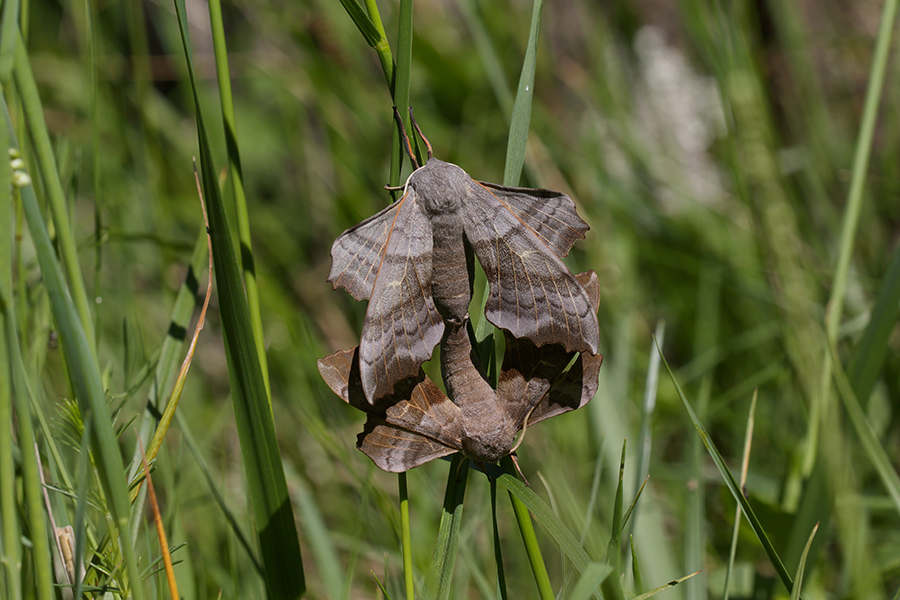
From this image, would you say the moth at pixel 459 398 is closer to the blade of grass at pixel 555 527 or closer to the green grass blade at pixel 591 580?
the blade of grass at pixel 555 527

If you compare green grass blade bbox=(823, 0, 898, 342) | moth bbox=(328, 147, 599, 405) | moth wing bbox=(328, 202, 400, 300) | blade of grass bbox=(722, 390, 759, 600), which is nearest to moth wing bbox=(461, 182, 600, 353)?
moth bbox=(328, 147, 599, 405)

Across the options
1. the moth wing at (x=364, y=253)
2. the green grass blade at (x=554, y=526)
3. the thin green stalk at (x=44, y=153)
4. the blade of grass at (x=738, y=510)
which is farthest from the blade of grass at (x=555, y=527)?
the thin green stalk at (x=44, y=153)

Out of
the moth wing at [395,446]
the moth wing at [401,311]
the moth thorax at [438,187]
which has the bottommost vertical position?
the moth wing at [395,446]

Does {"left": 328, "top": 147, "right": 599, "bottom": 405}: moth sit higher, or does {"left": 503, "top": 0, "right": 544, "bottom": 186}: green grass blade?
{"left": 503, "top": 0, "right": 544, "bottom": 186}: green grass blade

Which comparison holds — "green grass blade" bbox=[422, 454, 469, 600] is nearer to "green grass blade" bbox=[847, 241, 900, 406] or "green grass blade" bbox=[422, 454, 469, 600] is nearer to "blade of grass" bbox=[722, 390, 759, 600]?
"blade of grass" bbox=[722, 390, 759, 600]

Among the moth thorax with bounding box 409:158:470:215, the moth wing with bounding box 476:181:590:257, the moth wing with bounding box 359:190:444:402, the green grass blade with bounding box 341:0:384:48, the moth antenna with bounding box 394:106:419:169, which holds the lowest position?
the moth wing with bounding box 359:190:444:402

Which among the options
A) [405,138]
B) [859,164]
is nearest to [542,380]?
[405,138]
